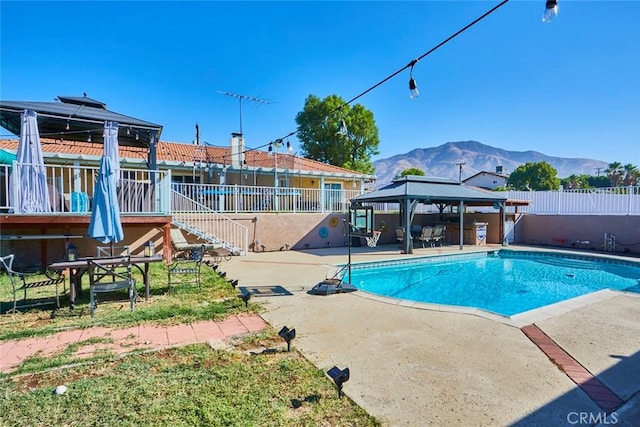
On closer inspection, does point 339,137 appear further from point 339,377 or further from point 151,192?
point 339,377

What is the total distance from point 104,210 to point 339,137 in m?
26.6

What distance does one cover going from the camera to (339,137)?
30562mm

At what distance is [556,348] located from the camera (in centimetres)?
384

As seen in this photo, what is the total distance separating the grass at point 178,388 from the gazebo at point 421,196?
30.3ft

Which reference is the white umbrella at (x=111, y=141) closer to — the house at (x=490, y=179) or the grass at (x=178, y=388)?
the grass at (x=178, y=388)

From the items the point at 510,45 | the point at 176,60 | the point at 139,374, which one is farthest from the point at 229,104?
the point at 139,374

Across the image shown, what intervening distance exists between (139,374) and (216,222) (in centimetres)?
897

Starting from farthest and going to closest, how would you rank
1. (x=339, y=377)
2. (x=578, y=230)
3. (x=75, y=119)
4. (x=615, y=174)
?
1. (x=615, y=174)
2. (x=578, y=230)
3. (x=75, y=119)
4. (x=339, y=377)

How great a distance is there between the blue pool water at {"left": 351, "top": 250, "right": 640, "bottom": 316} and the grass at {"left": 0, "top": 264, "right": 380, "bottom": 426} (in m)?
5.25

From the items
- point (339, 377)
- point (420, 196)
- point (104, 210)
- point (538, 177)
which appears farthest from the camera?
point (538, 177)

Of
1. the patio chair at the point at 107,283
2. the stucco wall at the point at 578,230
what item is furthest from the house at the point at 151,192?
the stucco wall at the point at 578,230

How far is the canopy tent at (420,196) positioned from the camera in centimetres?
1324

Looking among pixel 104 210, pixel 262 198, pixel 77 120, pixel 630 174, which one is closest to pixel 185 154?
pixel 262 198

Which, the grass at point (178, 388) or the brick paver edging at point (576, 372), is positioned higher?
the grass at point (178, 388)
